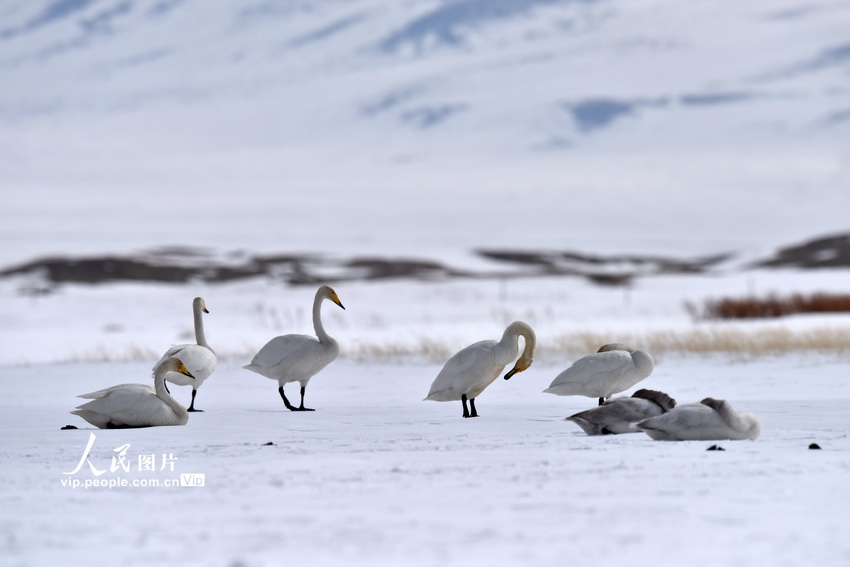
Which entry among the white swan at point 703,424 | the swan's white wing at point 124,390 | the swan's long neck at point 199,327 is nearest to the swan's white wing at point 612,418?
the white swan at point 703,424

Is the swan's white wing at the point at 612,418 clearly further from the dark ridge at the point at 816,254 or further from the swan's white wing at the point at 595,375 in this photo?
the dark ridge at the point at 816,254

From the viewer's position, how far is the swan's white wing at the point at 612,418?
835 centimetres

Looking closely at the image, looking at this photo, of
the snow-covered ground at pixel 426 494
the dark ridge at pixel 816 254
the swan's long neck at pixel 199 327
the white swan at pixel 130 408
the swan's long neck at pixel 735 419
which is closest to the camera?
the snow-covered ground at pixel 426 494

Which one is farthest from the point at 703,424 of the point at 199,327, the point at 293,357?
the point at 199,327

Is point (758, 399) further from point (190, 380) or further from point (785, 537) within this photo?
point (785, 537)

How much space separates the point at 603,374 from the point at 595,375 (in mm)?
63

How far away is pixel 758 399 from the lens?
11.6m

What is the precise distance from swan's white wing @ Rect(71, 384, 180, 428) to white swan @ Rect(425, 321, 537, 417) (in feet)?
7.08

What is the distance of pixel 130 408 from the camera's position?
29.5 feet

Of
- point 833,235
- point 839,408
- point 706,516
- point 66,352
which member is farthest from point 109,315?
point 833,235

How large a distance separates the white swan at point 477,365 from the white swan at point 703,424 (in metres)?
2.02

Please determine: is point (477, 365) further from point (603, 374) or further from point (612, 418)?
point (612, 418)

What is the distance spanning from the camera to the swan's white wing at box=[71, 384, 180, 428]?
9.02 meters

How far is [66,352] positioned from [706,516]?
60.9 ft
